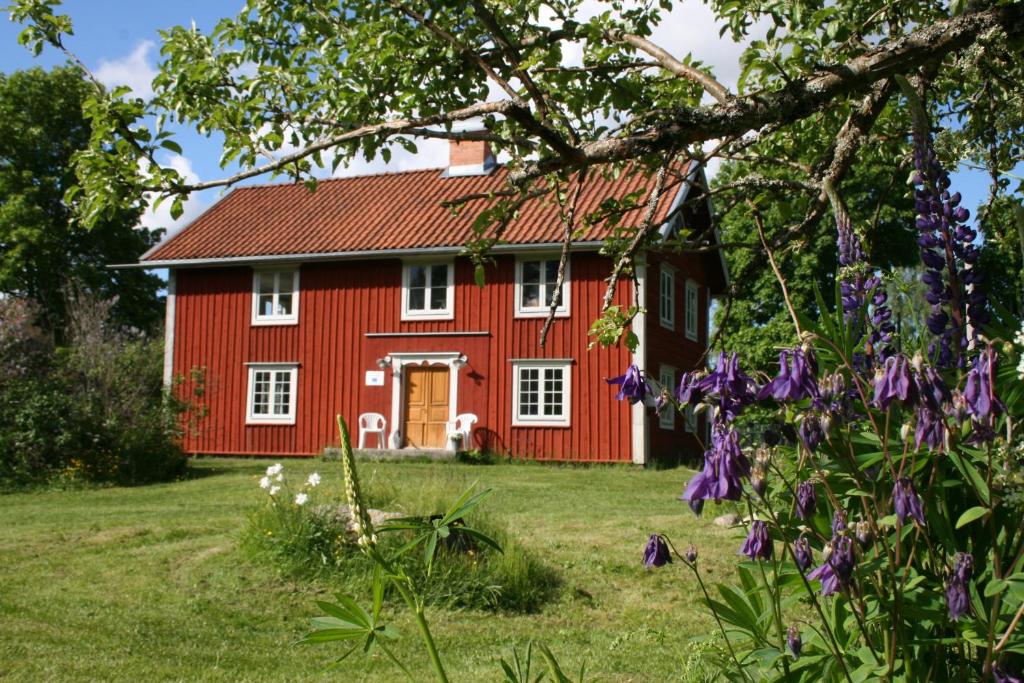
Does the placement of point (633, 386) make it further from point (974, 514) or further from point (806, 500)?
point (974, 514)

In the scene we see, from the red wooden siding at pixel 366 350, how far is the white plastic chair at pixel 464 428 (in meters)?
0.23

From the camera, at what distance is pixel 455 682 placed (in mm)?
5301

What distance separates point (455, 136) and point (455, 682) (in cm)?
299

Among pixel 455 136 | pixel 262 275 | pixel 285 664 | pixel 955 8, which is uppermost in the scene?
pixel 262 275

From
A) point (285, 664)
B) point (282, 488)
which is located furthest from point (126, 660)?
point (282, 488)

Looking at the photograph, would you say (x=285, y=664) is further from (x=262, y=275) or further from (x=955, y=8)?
(x=262, y=275)

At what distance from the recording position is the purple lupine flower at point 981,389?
207cm

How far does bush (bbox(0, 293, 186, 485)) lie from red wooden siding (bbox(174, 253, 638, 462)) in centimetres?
302

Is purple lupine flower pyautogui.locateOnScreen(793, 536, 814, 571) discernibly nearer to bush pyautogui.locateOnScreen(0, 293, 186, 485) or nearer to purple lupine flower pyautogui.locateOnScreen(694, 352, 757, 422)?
purple lupine flower pyautogui.locateOnScreen(694, 352, 757, 422)

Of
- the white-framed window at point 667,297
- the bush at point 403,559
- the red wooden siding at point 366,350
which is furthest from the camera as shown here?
the white-framed window at point 667,297

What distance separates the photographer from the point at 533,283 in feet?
74.7

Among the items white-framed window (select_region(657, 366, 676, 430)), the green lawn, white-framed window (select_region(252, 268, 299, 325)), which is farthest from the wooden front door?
the green lawn

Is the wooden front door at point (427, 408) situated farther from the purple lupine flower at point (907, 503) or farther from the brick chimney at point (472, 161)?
the purple lupine flower at point (907, 503)

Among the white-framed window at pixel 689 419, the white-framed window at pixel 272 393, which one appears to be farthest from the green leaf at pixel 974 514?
the white-framed window at pixel 272 393
